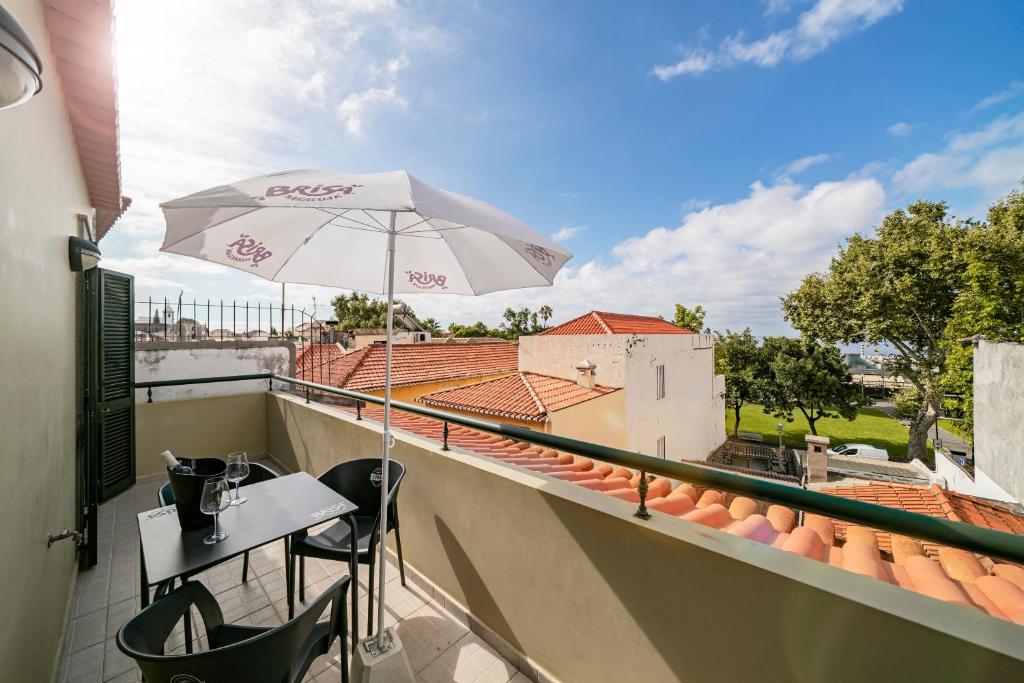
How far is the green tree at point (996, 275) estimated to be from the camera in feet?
41.3

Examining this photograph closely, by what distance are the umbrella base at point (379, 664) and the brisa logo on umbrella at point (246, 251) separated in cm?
208

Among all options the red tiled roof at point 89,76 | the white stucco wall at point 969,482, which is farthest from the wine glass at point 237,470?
the white stucco wall at point 969,482

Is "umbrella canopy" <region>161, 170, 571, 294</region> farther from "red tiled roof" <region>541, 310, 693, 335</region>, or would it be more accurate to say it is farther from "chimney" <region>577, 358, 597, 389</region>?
"red tiled roof" <region>541, 310, 693, 335</region>

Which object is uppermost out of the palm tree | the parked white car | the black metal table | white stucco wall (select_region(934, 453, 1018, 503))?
the palm tree

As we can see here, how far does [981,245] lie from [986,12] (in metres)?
7.88

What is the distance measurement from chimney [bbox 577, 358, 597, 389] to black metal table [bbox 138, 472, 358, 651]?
35.6ft

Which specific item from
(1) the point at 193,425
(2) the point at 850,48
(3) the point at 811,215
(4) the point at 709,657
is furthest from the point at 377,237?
(3) the point at 811,215

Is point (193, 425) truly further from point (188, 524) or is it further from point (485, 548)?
point (485, 548)

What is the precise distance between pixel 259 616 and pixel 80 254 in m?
2.71

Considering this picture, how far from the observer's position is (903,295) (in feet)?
54.8

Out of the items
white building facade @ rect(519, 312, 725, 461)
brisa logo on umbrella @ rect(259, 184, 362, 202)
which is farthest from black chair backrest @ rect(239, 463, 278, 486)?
white building facade @ rect(519, 312, 725, 461)

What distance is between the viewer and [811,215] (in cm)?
2111

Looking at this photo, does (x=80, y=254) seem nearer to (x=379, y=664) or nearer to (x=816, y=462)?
(x=379, y=664)

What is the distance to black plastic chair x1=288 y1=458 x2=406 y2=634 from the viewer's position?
2.24m
